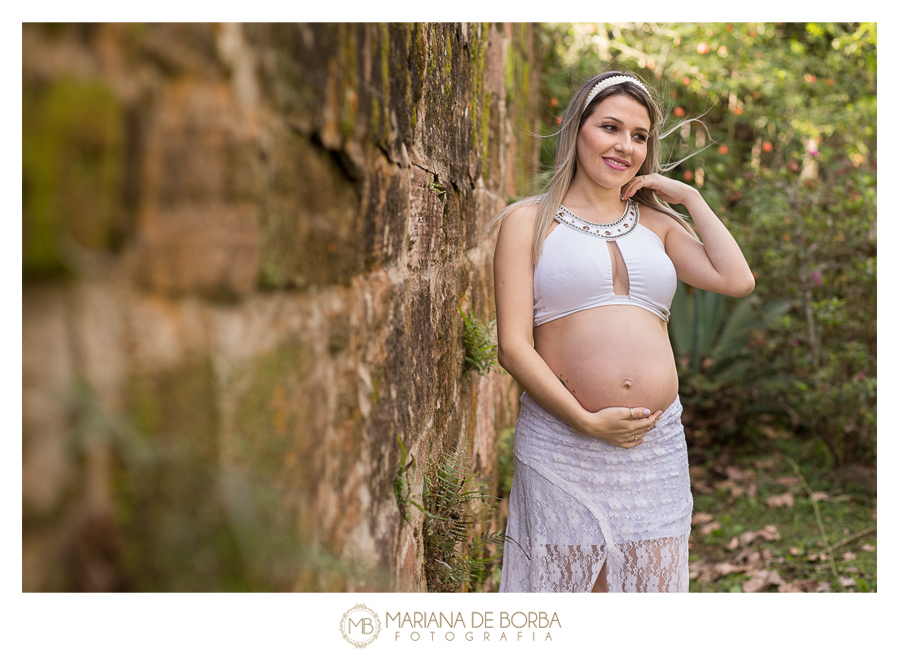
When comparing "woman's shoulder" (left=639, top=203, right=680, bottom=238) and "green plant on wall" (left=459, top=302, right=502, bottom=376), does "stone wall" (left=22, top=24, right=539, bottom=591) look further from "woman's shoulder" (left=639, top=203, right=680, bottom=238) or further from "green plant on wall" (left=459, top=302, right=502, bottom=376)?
"woman's shoulder" (left=639, top=203, right=680, bottom=238)

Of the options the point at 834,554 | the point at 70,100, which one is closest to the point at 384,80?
the point at 70,100

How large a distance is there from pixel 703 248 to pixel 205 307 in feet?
5.30

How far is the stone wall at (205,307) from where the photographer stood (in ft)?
1.77

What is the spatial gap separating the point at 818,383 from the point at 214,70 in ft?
13.8

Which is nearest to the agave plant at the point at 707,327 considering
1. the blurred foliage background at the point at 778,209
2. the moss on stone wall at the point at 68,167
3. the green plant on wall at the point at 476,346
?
the blurred foliage background at the point at 778,209

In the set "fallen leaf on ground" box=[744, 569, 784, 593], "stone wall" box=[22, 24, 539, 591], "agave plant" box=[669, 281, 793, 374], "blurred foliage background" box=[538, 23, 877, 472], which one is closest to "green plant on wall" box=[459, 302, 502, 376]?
"stone wall" box=[22, 24, 539, 591]

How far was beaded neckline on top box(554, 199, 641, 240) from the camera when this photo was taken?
5.82 feet

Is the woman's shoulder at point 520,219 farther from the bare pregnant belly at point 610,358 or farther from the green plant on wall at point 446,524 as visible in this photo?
the green plant on wall at point 446,524

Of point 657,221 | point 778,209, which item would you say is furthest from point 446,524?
point 778,209

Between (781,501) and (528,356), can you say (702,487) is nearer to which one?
(781,501)

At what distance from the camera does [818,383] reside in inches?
157
